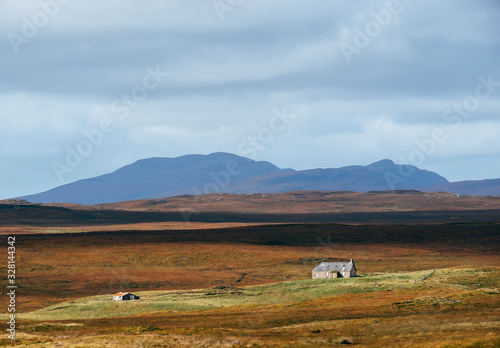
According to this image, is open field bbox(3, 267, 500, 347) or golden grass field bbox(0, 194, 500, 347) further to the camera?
golden grass field bbox(0, 194, 500, 347)

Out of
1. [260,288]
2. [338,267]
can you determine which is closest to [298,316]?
[260,288]

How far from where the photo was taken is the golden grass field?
143 feet

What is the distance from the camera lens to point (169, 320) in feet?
194

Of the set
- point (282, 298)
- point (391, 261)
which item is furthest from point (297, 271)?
point (282, 298)

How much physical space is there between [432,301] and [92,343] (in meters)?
34.1

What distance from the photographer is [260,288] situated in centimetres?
8612

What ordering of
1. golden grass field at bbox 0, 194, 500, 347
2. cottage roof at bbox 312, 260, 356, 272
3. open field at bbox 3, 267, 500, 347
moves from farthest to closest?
1. cottage roof at bbox 312, 260, 356, 272
2. golden grass field at bbox 0, 194, 500, 347
3. open field at bbox 3, 267, 500, 347

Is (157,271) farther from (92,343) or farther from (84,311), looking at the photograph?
(92,343)

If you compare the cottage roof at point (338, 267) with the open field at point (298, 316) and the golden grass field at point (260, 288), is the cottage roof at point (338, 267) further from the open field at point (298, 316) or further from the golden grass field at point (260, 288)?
the open field at point (298, 316)

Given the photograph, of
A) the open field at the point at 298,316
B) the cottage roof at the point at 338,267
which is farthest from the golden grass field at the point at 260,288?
the cottage roof at the point at 338,267

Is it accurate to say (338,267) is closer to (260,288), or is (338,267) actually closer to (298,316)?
(260,288)

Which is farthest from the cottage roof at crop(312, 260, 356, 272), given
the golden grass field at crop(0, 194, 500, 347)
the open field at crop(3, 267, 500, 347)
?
the open field at crop(3, 267, 500, 347)

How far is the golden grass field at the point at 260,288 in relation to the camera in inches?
1721

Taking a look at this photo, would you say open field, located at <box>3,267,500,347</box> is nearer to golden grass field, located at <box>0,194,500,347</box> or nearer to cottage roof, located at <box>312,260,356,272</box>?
golden grass field, located at <box>0,194,500,347</box>
